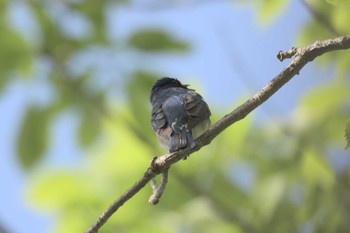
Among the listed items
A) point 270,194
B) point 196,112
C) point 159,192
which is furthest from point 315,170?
point 159,192

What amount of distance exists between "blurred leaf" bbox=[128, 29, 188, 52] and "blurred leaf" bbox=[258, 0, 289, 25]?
47cm

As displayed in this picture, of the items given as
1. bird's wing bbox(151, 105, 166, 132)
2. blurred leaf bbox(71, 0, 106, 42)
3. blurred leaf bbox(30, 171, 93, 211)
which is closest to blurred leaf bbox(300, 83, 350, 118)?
bird's wing bbox(151, 105, 166, 132)

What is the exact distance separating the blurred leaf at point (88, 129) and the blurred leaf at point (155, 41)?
18.4 inches

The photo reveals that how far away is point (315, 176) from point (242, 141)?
789 millimetres

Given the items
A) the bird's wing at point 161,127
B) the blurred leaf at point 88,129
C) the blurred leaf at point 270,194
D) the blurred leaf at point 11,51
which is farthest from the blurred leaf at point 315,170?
the blurred leaf at point 11,51

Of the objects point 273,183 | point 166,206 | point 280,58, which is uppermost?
point 166,206

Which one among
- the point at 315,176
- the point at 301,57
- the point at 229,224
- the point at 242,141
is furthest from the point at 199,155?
the point at 301,57

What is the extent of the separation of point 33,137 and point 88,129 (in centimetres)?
31

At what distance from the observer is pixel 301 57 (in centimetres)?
196

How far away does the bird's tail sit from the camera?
7.90 feet

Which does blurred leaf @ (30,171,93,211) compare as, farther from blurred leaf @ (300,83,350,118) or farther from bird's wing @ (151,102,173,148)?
blurred leaf @ (300,83,350,118)

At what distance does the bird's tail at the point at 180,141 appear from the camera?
7.90ft

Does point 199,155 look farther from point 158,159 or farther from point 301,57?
point 301,57

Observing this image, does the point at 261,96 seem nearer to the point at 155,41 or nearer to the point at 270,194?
the point at 270,194
